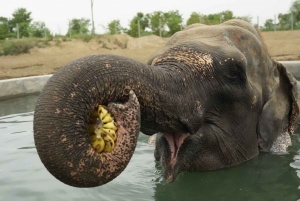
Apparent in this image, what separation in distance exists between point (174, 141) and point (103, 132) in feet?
4.16

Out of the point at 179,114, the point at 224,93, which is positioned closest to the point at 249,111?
the point at 224,93

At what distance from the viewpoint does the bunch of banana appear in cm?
218

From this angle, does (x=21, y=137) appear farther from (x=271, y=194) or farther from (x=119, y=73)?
(x=119, y=73)

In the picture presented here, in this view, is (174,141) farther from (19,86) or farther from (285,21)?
(285,21)

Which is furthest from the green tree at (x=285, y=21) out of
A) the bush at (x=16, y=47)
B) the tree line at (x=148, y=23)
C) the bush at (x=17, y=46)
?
the bush at (x=16, y=47)

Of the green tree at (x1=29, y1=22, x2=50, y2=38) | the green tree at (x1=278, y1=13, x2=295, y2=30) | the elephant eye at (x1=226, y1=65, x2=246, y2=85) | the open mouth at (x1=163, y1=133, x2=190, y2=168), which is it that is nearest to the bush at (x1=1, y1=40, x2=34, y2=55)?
the green tree at (x1=29, y1=22, x2=50, y2=38)

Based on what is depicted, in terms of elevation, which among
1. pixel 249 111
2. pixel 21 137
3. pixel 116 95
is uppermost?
pixel 116 95

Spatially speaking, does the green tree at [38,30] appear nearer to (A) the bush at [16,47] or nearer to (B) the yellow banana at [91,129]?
(A) the bush at [16,47]

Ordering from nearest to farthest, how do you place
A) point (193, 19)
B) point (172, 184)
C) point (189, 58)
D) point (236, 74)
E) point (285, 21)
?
point (189, 58) → point (236, 74) → point (172, 184) → point (285, 21) → point (193, 19)

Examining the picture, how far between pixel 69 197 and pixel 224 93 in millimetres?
1452

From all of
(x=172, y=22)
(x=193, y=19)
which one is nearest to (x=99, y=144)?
(x=172, y=22)

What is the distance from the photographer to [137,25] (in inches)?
1564

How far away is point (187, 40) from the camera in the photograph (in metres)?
3.67

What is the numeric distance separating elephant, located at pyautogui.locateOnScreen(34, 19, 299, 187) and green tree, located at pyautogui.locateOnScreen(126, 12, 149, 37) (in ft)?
111
